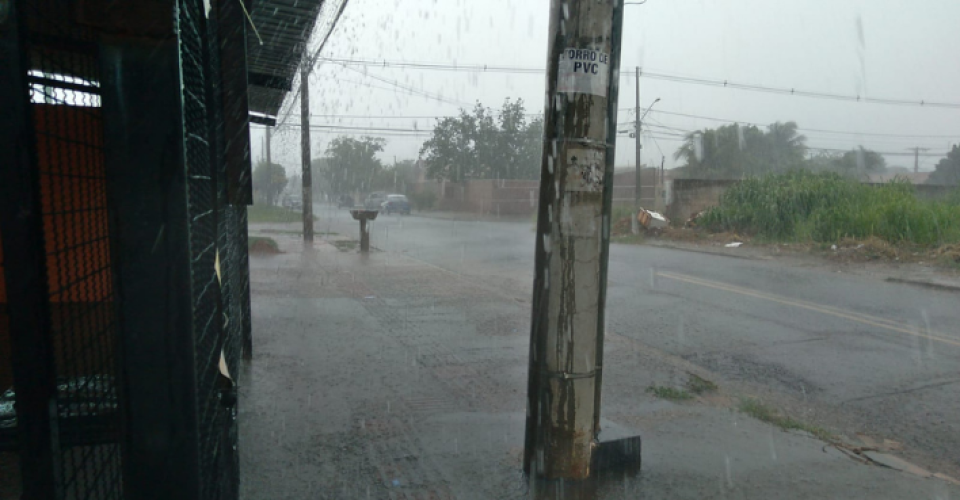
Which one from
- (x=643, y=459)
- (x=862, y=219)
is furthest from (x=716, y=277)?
(x=643, y=459)

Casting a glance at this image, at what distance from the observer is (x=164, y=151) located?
6.34 ft

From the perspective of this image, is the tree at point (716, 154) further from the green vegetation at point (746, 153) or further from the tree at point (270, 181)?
the tree at point (270, 181)

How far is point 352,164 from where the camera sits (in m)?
72.1

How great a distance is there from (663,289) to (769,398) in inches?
241

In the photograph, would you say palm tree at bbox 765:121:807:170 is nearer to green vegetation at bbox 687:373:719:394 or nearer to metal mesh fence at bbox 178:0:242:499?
green vegetation at bbox 687:373:719:394

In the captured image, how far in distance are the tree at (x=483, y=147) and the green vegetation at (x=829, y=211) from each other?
31.3 m

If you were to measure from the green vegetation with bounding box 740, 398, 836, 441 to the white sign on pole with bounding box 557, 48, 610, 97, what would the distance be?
9.79 feet

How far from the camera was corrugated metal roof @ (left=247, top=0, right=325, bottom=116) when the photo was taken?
19.6 feet

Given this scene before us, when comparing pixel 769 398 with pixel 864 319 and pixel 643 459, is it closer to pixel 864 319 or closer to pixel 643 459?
pixel 643 459

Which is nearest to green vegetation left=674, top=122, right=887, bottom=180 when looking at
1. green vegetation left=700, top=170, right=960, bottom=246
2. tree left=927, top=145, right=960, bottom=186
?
tree left=927, top=145, right=960, bottom=186

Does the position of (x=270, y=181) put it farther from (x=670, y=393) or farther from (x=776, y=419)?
(x=776, y=419)

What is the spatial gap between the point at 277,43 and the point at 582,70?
4510 mm

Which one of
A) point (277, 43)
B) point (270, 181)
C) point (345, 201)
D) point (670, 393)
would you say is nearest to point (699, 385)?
point (670, 393)

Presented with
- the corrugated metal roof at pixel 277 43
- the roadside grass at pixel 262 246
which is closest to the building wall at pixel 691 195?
the roadside grass at pixel 262 246
